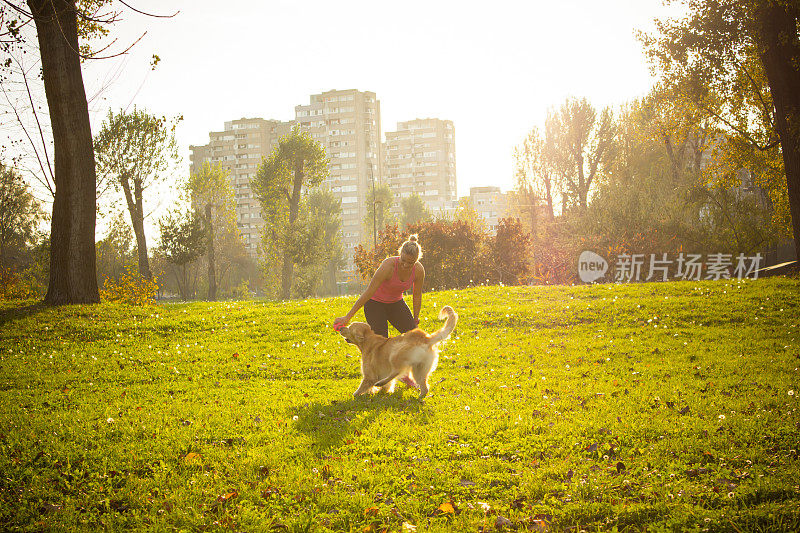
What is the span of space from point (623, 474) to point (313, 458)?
3.06m

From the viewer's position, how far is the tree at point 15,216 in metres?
41.3

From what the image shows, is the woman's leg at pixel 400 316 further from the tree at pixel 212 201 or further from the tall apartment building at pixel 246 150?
the tall apartment building at pixel 246 150

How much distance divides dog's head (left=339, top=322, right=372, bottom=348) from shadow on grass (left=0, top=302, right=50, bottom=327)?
36.0 feet

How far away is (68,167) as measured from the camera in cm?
1517

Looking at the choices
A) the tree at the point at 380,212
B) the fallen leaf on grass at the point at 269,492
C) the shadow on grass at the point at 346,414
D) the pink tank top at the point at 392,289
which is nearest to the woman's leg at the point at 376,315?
the pink tank top at the point at 392,289

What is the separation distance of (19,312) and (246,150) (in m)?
121

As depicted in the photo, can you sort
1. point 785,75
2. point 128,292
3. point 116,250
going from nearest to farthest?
point 785,75
point 128,292
point 116,250

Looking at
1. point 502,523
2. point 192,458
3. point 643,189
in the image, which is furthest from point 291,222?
point 502,523

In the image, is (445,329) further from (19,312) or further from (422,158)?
(422,158)

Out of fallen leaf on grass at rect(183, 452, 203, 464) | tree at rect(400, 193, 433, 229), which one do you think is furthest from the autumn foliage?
tree at rect(400, 193, 433, 229)

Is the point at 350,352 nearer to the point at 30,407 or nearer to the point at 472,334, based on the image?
the point at 472,334

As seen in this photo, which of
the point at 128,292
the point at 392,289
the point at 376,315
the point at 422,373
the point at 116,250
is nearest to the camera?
the point at 422,373

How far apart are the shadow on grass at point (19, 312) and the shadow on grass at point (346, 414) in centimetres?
1120

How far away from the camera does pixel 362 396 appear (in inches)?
306
